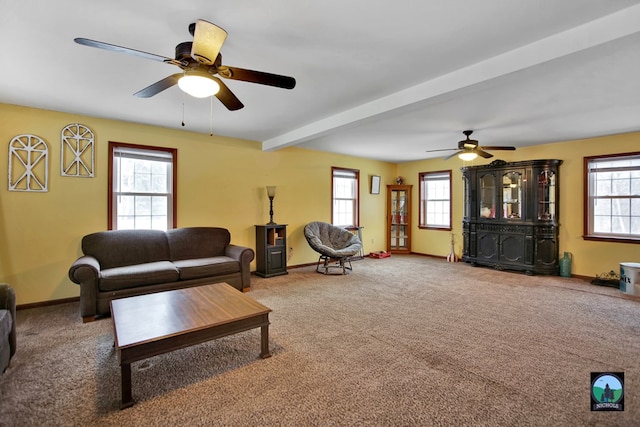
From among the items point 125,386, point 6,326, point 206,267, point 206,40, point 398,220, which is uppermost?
point 206,40

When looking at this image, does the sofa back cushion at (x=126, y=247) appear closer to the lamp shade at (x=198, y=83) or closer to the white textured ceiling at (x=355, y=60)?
the white textured ceiling at (x=355, y=60)

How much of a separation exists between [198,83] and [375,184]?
5.93 meters

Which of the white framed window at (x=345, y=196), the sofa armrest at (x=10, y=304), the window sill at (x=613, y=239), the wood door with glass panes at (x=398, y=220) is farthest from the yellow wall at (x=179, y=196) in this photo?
the window sill at (x=613, y=239)

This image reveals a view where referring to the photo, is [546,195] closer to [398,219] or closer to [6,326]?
[398,219]

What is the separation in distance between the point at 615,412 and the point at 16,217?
5.87 metres

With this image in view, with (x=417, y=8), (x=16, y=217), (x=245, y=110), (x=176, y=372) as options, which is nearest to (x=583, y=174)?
(x=417, y=8)

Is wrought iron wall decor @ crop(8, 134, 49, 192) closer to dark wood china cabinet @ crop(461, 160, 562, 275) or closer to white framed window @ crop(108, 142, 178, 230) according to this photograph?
white framed window @ crop(108, 142, 178, 230)

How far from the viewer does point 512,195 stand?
229 inches

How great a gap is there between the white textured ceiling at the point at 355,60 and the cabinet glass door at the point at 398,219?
366cm

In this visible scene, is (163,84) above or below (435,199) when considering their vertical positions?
above

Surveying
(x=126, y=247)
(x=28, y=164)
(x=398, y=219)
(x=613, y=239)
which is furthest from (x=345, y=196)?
(x=28, y=164)

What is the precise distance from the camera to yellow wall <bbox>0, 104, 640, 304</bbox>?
147 inches

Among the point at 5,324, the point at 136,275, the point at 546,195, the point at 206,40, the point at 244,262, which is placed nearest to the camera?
the point at 206,40

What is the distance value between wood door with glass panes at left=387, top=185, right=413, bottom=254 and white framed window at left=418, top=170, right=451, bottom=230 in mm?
375
